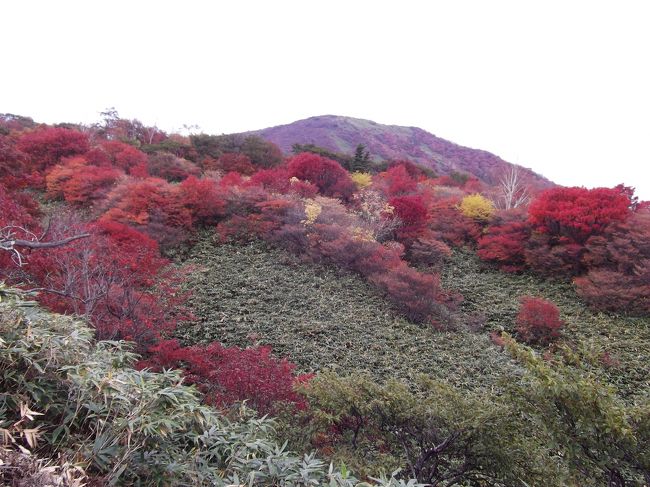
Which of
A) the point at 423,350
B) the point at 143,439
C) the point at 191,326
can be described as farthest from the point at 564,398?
the point at 191,326

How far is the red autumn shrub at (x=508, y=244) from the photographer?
14922 mm

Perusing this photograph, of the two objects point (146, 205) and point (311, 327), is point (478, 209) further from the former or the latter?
point (146, 205)

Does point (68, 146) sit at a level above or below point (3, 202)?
above

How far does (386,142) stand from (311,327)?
46.7m

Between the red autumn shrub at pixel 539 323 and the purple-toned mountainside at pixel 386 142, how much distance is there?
33.3 metres

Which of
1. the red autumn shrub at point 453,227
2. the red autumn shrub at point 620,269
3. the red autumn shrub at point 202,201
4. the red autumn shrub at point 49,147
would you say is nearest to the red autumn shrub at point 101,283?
the red autumn shrub at point 202,201

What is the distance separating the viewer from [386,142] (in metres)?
52.9

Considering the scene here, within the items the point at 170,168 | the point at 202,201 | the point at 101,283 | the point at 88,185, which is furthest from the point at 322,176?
the point at 101,283

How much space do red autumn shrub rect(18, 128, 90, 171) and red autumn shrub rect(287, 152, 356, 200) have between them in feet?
41.1

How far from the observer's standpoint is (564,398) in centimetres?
323

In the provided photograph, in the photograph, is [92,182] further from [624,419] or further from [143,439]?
[624,419]

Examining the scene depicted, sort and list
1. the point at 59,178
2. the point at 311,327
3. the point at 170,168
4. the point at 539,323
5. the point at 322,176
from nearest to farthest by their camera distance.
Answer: the point at 311,327
the point at 539,323
the point at 59,178
the point at 322,176
the point at 170,168

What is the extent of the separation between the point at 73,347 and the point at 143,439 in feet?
2.19

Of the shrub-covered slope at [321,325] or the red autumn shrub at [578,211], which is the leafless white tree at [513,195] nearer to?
the red autumn shrub at [578,211]
